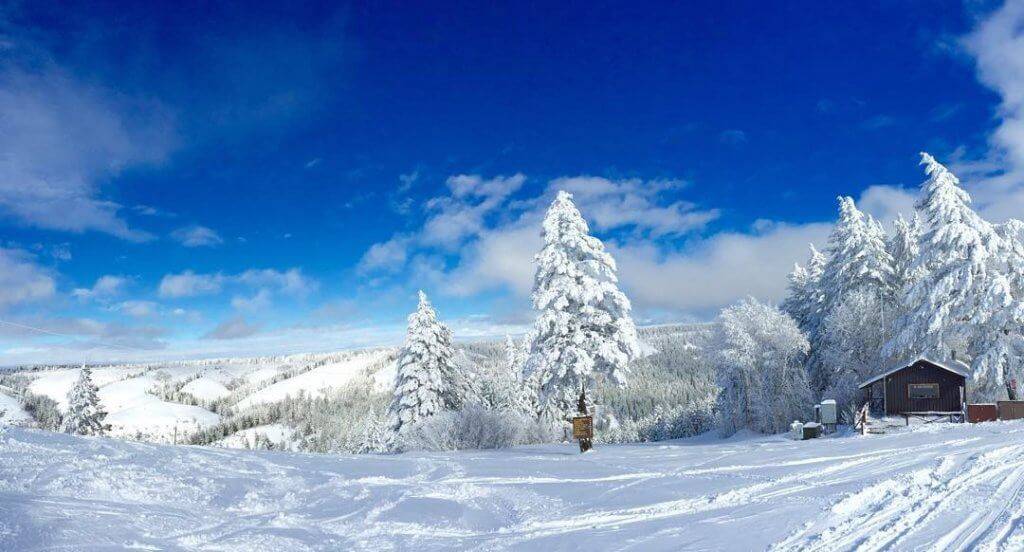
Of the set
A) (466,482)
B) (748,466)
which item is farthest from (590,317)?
(466,482)

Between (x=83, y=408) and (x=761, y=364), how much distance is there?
48.8m

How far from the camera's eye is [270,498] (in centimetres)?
998

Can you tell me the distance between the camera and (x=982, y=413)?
2403 centimetres

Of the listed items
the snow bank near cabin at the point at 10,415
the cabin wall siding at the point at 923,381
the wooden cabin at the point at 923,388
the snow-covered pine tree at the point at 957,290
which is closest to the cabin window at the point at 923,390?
the wooden cabin at the point at 923,388

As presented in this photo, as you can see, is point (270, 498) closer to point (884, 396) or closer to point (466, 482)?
point (466, 482)

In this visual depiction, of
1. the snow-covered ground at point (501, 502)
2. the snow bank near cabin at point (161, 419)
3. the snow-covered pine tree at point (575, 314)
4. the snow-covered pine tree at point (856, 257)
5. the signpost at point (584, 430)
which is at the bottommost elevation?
the snow bank near cabin at point (161, 419)

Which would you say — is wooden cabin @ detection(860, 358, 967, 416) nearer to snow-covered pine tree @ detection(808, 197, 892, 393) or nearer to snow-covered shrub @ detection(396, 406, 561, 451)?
snow-covered pine tree @ detection(808, 197, 892, 393)

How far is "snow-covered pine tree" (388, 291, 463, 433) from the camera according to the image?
33.0m

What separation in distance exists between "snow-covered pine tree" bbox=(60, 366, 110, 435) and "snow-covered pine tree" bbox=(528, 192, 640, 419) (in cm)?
3597

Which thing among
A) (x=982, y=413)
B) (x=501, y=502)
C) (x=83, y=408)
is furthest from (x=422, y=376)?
(x=982, y=413)

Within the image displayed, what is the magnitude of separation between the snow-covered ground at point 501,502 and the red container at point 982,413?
12.6 metres

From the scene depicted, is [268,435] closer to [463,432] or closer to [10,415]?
[10,415]

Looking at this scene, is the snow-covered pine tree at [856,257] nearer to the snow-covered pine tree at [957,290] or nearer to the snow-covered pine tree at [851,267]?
the snow-covered pine tree at [851,267]

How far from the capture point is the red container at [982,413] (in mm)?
23883
